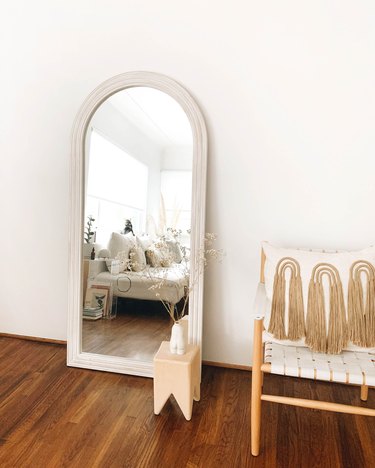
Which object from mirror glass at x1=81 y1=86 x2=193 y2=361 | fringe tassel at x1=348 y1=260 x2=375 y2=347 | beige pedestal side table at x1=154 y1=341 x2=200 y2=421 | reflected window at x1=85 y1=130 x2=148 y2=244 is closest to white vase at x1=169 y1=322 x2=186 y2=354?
beige pedestal side table at x1=154 y1=341 x2=200 y2=421

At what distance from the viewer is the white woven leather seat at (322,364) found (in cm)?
129

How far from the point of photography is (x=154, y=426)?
153cm

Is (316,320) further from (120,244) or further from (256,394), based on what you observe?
(120,244)

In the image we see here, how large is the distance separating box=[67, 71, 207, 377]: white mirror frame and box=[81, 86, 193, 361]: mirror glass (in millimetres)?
37

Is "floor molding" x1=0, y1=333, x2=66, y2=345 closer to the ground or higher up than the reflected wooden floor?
closer to the ground

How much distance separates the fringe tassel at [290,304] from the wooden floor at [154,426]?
43 cm

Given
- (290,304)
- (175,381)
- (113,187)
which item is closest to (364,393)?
(290,304)

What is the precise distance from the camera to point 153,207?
6.72ft

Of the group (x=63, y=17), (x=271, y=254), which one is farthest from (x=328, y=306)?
(x=63, y=17)

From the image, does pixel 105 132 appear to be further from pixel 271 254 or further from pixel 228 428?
pixel 228 428

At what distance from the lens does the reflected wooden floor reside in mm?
2049

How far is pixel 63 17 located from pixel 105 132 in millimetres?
830

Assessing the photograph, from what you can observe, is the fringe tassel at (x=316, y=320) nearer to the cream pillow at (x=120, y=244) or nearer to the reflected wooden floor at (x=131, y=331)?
the reflected wooden floor at (x=131, y=331)

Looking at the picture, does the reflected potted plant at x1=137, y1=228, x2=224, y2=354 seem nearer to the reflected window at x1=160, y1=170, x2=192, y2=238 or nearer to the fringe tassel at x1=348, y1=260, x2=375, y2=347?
the reflected window at x1=160, y1=170, x2=192, y2=238
